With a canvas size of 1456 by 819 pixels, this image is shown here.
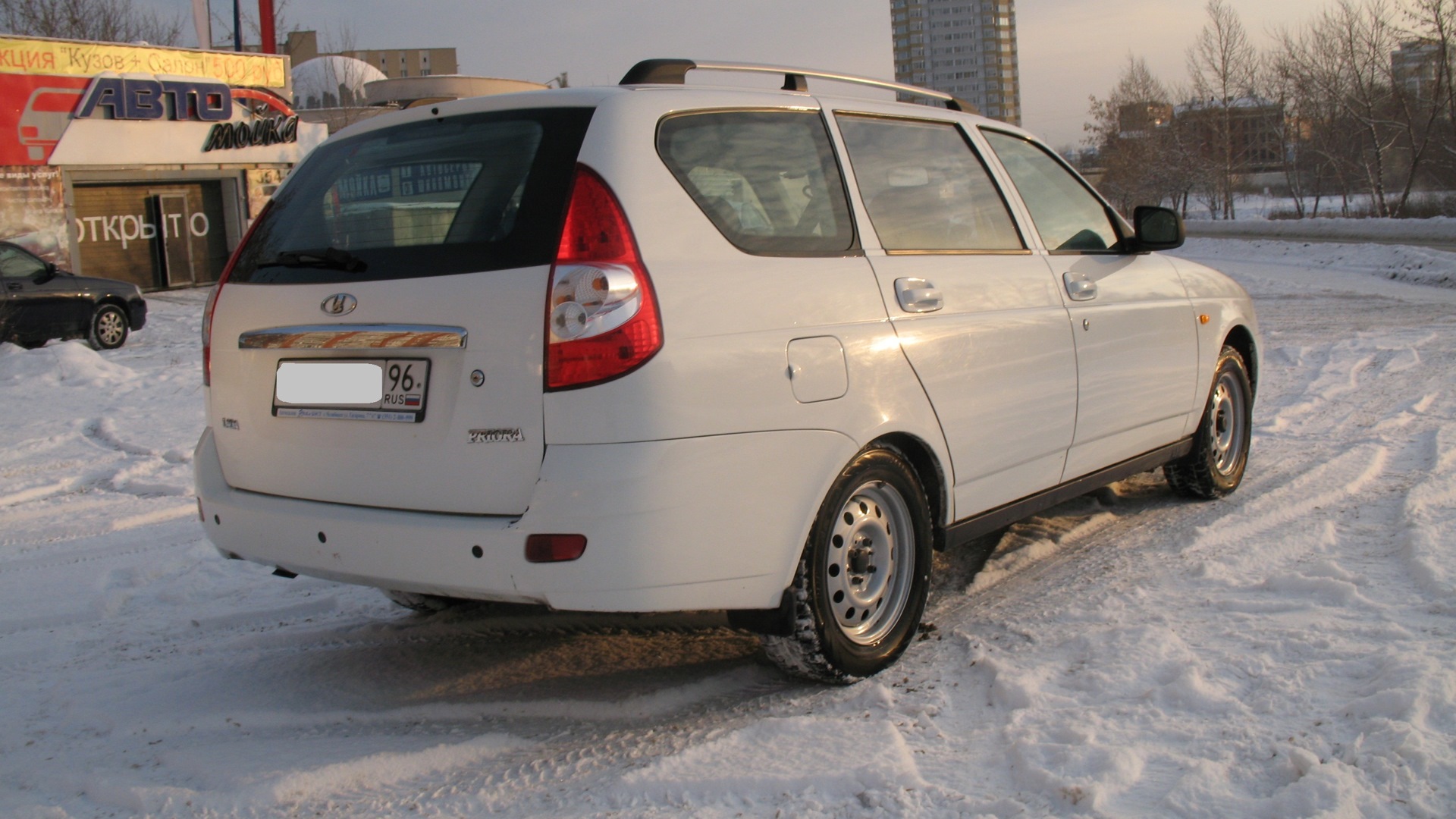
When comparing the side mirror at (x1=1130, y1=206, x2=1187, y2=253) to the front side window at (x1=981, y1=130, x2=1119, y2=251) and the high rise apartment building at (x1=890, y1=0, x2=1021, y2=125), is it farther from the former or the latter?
the high rise apartment building at (x1=890, y1=0, x2=1021, y2=125)

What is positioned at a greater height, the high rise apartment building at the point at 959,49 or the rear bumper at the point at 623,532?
the high rise apartment building at the point at 959,49

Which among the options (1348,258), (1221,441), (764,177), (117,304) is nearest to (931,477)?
(764,177)

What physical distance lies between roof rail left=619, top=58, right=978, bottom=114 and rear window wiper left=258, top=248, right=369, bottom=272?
0.95 meters

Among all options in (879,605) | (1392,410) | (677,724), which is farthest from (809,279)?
(1392,410)

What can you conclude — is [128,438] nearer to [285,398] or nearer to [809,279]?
[285,398]

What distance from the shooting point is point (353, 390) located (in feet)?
10.5

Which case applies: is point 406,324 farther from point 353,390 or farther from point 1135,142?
point 1135,142

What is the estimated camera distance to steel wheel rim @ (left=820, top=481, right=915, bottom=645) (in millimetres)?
3479

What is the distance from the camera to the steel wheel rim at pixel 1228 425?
225 inches

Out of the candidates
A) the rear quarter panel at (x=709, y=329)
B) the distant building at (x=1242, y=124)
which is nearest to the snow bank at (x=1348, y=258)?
the rear quarter panel at (x=709, y=329)

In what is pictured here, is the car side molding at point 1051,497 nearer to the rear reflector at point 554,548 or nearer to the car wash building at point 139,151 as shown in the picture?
the rear reflector at point 554,548

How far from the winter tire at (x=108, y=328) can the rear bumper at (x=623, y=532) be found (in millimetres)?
14556

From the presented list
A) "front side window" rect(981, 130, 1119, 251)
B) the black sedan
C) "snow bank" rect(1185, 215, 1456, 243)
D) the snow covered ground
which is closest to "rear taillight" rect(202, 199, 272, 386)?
the snow covered ground

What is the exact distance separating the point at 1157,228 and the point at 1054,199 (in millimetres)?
506
